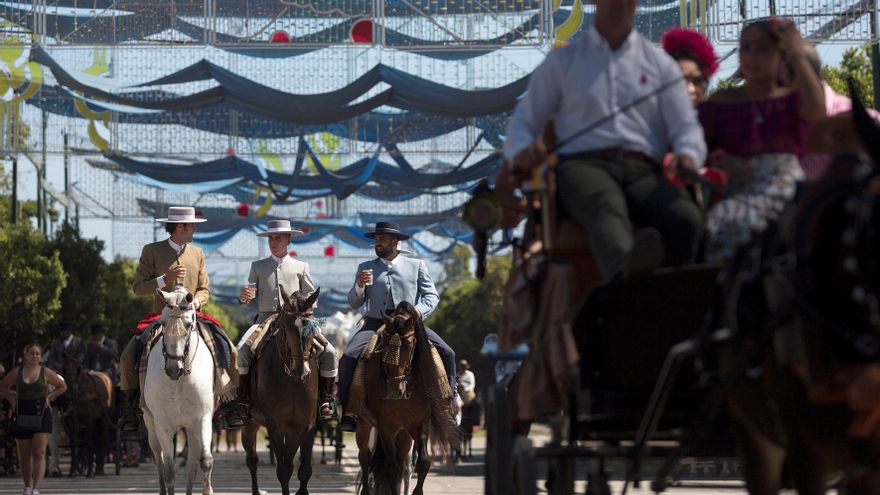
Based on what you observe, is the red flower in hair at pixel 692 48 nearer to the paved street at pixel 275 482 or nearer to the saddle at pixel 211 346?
the paved street at pixel 275 482

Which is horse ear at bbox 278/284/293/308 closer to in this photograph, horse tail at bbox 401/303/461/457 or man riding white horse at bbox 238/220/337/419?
man riding white horse at bbox 238/220/337/419

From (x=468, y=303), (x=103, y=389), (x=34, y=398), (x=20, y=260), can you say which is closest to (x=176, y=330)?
(x=34, y=398)

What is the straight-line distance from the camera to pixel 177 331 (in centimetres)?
Result: 1574

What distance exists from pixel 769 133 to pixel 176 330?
8.75 meters

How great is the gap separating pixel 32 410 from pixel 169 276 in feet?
20.9

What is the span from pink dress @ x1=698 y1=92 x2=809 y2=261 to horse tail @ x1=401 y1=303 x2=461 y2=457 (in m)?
7.55

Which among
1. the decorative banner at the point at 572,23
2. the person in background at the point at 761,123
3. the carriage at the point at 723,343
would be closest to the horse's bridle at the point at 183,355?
the carriage at the point at 723,343

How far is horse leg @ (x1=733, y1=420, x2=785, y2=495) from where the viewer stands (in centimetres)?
706

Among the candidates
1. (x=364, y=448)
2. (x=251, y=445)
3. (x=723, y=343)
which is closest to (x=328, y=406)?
(x=364, y=448)

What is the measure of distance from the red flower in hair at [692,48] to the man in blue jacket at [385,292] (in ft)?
22.6

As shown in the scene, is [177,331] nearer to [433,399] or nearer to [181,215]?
[181,215]

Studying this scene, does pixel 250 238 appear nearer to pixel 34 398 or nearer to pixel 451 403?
pixel 34 398

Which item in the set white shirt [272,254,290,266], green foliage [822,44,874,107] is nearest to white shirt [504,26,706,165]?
white shirt [272,254,290,266]

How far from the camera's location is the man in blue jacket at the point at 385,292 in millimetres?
16453
